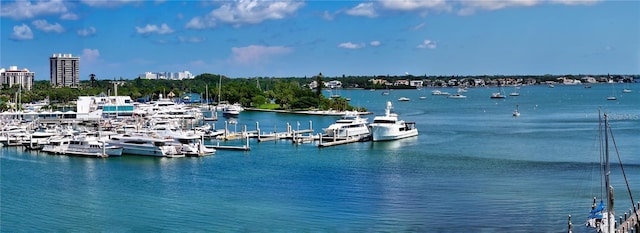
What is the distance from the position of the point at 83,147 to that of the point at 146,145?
8.90 ft

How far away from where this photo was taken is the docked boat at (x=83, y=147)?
1194 inches

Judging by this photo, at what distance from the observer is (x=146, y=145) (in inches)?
1196

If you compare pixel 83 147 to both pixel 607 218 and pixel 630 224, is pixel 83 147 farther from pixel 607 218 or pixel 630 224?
pixel 607 218

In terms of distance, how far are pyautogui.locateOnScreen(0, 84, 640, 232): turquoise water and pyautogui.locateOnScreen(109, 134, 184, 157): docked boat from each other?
705mm

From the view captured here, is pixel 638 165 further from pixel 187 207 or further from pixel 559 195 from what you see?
pixel 187 207

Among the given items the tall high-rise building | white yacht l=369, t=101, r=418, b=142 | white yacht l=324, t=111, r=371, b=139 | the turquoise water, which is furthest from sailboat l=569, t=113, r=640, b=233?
the tall high-rise building

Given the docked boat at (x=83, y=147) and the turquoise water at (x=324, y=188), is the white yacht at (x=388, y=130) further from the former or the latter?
the docked boat at (x=83, y=147)

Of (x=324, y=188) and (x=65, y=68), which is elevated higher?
(x=65, y=68)

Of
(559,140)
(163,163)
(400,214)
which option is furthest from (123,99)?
(400,214)

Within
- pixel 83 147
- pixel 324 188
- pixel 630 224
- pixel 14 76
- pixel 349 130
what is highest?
pixel 14 76

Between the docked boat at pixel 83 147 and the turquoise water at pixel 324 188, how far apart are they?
1.99 feet

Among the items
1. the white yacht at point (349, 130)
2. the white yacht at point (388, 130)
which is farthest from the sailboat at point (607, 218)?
the white yacht at point (349, 130)

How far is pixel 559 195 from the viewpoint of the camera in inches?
778

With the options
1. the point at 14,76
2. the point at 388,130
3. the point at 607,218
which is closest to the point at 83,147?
the point at 388,130
